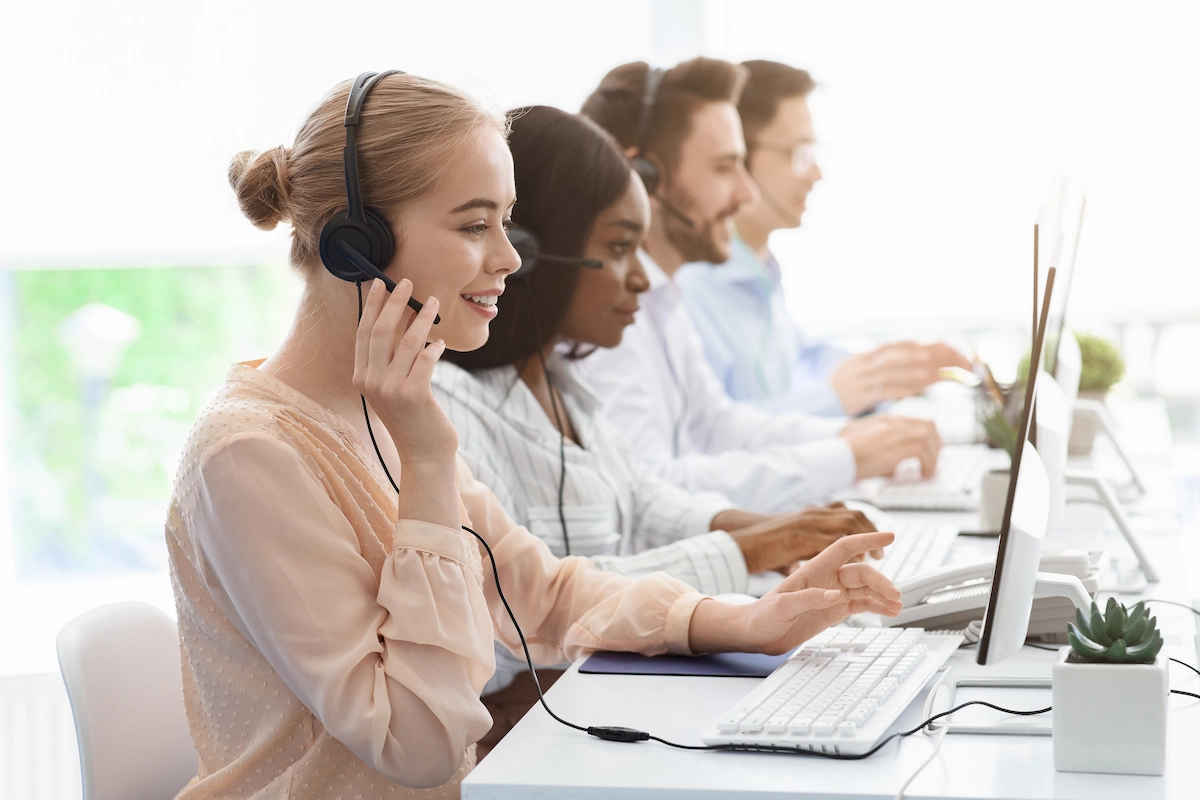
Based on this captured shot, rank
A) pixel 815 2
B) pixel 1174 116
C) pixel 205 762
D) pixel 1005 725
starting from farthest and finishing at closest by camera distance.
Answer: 1. pixel 815 2
2. pixel 1174 116
3. pixel 205 762
4. pixel 1005 725

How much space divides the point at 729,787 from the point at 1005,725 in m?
0.25

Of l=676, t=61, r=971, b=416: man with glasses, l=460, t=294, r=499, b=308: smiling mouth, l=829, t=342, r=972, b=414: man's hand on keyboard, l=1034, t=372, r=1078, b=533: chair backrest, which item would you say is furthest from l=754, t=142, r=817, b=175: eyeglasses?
l=460, t=294, r=499, b=308: smiling mouth

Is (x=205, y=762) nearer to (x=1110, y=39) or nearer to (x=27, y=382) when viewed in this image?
(x=27, y=382)

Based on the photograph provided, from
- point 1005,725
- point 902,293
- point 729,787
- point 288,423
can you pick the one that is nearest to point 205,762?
point 288,423

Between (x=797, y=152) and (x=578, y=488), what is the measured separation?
1547 millimetres

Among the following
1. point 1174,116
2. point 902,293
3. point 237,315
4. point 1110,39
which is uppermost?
point 1110,39

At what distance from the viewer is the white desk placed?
729 mm

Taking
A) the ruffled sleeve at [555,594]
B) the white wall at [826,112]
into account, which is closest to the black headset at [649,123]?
the white wall at [826,112]

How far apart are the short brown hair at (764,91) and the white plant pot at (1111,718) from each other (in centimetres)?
221

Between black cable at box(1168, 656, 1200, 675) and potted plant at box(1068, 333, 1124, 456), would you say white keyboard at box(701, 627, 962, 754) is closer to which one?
black cable at box(1168, 656, 1200, 675)

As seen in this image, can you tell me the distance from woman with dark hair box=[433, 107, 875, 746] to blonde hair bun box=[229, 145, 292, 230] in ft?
1.53

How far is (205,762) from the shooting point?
0.96 m

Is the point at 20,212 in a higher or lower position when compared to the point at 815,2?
lower

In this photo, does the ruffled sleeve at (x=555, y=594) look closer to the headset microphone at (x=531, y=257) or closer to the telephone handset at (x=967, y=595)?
the telephone handset at (x=967, y=595)
